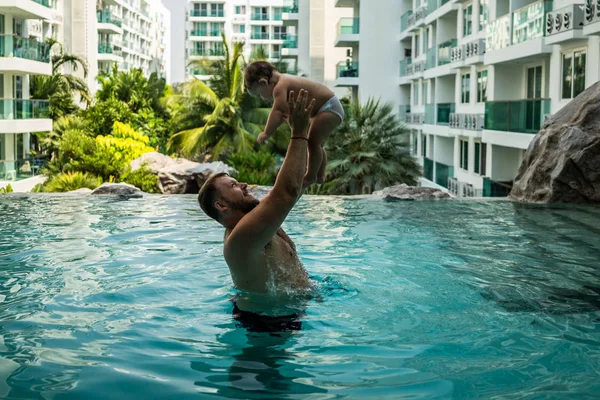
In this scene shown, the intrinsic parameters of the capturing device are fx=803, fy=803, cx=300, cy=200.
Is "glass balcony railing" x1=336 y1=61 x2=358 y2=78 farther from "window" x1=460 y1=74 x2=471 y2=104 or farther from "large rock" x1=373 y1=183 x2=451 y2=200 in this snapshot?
"large rock" x1=373 y1=183 x2=451 y2=200

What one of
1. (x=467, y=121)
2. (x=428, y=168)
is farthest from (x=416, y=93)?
(x=467, y=121)

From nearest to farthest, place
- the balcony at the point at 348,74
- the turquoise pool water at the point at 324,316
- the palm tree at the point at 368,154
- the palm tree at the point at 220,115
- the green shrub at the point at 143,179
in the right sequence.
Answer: the turquoise pool water at the point at 324,316 < the green shrub at the point at 143,179 < the palm tree at the point at 368,154 < the palm tree at the point at 220,115 < the balcony at the point at 348,74

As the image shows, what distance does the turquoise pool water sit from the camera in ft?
16.6

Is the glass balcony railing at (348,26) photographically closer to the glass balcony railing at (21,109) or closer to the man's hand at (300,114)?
the glass balcony railing at (21,109)

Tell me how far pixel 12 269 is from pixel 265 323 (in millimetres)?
4111

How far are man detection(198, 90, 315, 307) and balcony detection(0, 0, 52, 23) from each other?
33.6 m

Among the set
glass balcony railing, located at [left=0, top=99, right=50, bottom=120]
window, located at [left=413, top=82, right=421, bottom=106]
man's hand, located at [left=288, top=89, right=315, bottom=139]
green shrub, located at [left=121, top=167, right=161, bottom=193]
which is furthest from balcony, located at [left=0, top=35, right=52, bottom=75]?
man's hand, located at [left=288, top=89, right=315, bottom=139]

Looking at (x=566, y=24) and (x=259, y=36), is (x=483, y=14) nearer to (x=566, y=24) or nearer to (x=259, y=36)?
(x=566, y=24)

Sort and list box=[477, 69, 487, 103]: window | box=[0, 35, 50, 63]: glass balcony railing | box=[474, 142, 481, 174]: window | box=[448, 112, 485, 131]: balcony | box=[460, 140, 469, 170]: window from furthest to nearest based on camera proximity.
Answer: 1. box=[460, 140, 469, 170]: window
2. box=[474, 142, 481, 174]: window
3. box=[477, 69, 487, 103]: window
4. box=[0, 35, 50, 63]: glass balcony railing
5. box=[448, 112, 485, 131]: balcony

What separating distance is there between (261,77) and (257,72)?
5cm

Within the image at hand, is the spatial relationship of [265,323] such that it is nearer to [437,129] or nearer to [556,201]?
[556,201]

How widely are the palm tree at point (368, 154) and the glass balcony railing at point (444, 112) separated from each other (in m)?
10.2

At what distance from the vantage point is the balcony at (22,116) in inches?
1421

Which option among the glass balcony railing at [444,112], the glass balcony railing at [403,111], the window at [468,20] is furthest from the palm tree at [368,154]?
the glass balcony railing at [403,111]
